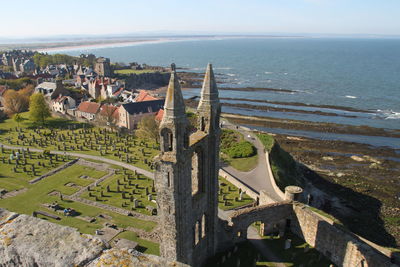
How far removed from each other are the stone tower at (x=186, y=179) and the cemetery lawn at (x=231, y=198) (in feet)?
29.6

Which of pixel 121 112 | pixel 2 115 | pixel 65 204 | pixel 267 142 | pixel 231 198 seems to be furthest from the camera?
pixel 2 115

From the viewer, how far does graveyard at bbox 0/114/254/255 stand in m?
27.6

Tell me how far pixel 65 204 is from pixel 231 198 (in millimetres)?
17926

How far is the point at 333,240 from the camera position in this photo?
22.2 m

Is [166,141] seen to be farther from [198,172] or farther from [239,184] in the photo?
[239,184]

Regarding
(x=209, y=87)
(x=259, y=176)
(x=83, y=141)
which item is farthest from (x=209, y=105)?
(x=83, y=141)

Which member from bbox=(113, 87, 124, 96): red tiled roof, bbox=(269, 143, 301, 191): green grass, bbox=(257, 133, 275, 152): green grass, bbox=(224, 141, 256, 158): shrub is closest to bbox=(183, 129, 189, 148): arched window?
bbox=(269, 143, 301, 191): green grass

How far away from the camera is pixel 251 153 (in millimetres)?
43562

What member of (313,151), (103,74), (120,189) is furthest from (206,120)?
(103,74)

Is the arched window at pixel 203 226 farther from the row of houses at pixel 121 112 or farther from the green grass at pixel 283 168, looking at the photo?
the row of houses at pixel 121 112

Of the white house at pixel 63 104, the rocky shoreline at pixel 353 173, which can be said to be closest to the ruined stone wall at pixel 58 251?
the rocky shoreline at pixel 353 173

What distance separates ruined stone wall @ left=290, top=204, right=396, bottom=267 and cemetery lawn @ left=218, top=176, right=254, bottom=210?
6451 millimetres

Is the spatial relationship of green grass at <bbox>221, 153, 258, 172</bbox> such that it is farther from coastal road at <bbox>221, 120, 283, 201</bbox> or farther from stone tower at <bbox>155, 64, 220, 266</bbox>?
stone tower at <bbox>155, 64, 220, 266</bbox>

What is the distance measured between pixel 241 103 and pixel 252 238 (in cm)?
6495
